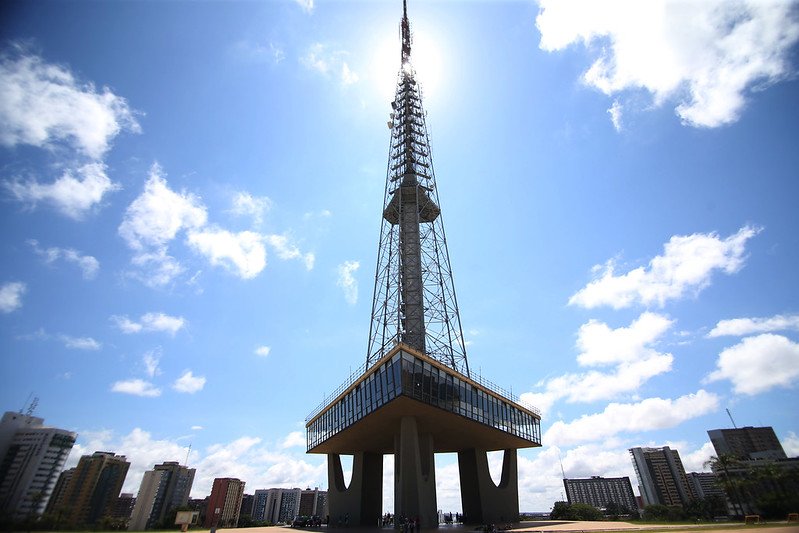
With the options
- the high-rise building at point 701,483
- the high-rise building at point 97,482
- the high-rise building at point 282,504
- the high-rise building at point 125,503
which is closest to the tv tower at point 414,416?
the high-rise building at point 97,482

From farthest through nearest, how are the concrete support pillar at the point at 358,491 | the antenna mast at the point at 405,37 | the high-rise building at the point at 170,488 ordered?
1. the high-rise building at the point at 170,488
2. the antenna mast at the point at 405,37
3. the concrete support pillar at the point at 358,491

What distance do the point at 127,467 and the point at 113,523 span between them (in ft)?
290

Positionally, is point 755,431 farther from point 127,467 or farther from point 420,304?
point 127,467

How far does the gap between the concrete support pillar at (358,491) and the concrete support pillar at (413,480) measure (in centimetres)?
1107

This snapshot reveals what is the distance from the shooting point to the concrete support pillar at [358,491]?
1630 inches

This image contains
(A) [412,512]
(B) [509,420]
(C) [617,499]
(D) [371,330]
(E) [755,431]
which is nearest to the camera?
(A) [412,512]

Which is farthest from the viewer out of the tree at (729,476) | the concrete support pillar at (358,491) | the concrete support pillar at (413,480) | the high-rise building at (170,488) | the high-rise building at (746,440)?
the high-rise building at (746,440)

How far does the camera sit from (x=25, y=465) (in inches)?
679

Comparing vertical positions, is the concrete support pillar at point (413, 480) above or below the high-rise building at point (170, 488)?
below

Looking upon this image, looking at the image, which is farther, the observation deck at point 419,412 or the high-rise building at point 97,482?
the high-rise building at point 97,482

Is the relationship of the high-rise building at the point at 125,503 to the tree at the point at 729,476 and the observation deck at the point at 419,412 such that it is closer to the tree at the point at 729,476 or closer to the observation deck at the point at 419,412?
the observation deck at the point at 419,412

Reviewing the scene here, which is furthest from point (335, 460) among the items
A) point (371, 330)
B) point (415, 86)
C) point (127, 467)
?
point (127, 467)

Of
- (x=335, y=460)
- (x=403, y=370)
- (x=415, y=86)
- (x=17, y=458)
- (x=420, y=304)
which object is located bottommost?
(x=17, y=458)

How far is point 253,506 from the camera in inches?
6909
